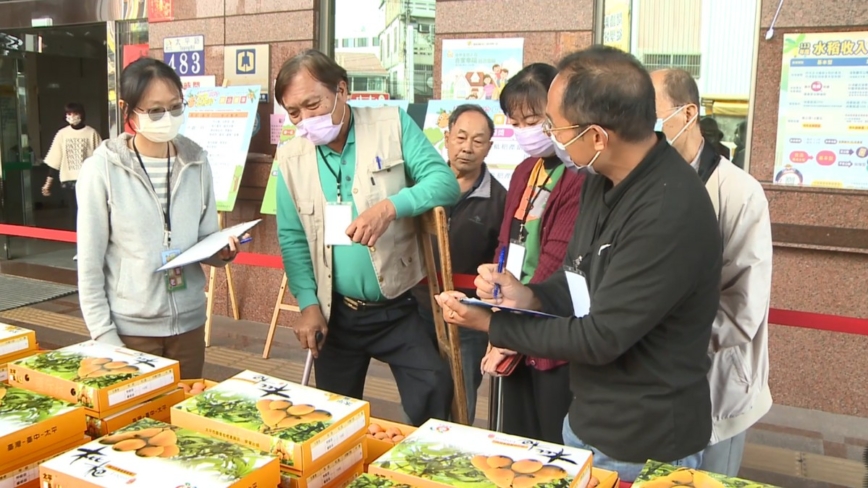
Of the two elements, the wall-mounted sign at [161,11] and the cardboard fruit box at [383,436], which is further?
the wall-mounted sign at [161,11]

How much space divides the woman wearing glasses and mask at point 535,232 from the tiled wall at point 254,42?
3.42 metres

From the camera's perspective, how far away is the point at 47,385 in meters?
1.36

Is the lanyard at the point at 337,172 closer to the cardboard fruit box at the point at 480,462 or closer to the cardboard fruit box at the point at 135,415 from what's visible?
the cardboard fruit box at the point at 135,415

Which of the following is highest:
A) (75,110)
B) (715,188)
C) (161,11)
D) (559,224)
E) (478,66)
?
(161,11)

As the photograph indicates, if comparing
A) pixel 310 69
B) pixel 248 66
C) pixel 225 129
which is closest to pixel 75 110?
pixel 248 66

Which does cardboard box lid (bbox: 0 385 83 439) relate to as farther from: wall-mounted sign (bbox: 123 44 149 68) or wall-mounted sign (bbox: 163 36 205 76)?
wall-mounted sign (bbox: 123 44 149 68)

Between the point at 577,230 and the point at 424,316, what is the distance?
1156 millimetres

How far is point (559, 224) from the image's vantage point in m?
2.12

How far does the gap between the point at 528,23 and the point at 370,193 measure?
2.74 meters

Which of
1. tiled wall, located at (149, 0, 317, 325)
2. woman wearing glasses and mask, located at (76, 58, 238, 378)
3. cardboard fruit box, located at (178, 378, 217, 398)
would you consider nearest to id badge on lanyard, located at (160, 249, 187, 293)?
woman wearing glasses and mask, located at (76, 58, 238, 378)

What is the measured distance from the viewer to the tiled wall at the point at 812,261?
385 centimetres

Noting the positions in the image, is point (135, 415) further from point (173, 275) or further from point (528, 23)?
point (528, 23)

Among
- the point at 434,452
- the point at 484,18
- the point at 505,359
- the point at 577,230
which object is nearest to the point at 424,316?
the point at 505,359

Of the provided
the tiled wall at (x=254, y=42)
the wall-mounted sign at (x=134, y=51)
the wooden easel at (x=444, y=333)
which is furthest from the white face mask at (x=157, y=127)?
the wall-mounted sign at (x=134, y=51)
